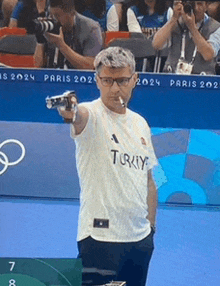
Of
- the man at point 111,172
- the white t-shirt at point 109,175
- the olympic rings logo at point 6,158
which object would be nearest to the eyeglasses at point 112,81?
the man at point 111,172

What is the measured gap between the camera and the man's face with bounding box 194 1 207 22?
24.2 ft

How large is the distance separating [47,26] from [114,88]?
208 inches

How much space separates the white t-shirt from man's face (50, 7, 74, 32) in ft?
16.7

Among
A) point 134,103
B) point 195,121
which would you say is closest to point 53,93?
point 134,103

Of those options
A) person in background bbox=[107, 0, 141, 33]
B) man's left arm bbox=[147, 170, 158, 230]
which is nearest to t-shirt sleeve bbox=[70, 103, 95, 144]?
man's left arm bbox=[147, 170, 158, 230]

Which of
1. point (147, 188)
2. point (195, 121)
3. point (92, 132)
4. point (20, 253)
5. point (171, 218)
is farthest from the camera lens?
point (195, 121)

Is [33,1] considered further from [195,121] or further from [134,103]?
[195,121]

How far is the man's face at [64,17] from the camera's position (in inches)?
296

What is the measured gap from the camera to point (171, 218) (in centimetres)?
571

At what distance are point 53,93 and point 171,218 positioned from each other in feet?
5.93

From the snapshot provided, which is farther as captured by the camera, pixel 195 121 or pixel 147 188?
pixel 195 121

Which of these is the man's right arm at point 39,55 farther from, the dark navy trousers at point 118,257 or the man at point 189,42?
the dark navy trousers at point 118,257

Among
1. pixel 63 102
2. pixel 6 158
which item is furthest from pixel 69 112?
pixel 6 158

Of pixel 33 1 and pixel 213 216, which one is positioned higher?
pixel 33 1
